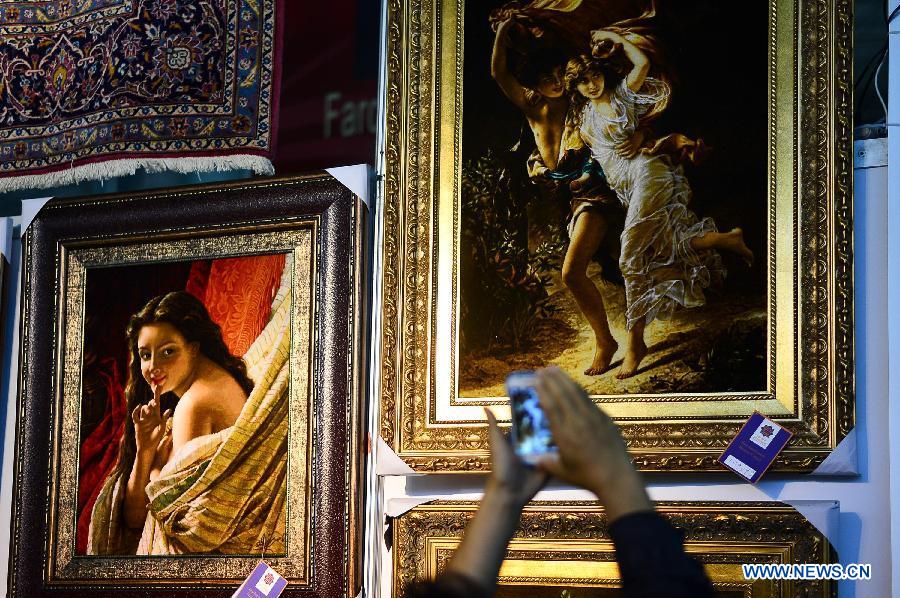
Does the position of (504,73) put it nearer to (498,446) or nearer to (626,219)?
(626,219)

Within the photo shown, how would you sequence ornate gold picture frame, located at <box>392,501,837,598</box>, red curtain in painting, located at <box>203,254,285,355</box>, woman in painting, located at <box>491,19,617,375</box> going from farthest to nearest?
red curtain in painting, located at <box>203,254,285,355</box>
woman in painting, located at <box>491,19,617,375</box>
ornate gold picture frame, located at <box>392,501,837,598</box>

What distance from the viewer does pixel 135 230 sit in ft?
11.7

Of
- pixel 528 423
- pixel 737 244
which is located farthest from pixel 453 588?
pixel 737 244

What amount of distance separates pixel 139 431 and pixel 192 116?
1.01m

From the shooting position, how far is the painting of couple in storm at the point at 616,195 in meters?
2.87

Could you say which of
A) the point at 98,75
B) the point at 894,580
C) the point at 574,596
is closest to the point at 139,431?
the point at 98,75

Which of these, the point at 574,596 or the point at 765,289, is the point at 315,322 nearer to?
the point at 574,596

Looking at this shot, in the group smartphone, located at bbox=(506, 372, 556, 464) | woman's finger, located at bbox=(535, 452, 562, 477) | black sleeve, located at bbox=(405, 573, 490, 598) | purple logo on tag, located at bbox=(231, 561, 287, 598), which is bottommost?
purple logo on tag, located at bbox=(231, 561, 287, 598)

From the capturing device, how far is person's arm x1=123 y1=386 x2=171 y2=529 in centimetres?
340

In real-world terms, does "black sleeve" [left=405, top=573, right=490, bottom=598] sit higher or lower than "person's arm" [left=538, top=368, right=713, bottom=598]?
lower

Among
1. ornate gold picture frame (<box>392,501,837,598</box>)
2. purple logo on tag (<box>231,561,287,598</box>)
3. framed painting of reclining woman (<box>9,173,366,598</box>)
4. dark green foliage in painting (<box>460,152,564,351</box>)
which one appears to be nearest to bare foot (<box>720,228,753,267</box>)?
dark green foliage in painting (<box>460,152,564,351</box>)

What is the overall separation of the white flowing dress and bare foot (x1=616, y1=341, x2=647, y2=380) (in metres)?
0.06

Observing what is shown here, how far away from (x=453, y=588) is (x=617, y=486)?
24cm

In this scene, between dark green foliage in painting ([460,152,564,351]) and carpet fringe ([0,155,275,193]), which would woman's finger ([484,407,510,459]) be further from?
carpet fringe ([0,155,275,193])
